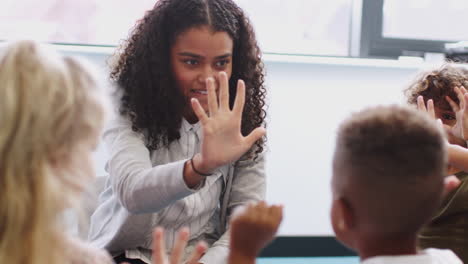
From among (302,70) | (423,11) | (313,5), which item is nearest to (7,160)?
(302,70)

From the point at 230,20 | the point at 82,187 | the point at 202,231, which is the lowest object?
the point at 202,231

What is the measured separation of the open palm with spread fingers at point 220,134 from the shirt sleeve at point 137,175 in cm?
8

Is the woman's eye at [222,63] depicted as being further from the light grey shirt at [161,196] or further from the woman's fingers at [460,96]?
the woman's fingers at [460,96]

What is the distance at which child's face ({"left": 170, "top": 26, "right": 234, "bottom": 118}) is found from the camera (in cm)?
151

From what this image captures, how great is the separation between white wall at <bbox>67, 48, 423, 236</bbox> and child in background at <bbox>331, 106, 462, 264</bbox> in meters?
2.07

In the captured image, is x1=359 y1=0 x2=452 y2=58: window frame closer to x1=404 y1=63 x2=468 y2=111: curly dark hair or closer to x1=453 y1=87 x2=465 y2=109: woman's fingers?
x1=404 y1=63 x2=468 y2=111: curly dark hair

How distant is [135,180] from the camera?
4.52 ft

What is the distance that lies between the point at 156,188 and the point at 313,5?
209 centimetres

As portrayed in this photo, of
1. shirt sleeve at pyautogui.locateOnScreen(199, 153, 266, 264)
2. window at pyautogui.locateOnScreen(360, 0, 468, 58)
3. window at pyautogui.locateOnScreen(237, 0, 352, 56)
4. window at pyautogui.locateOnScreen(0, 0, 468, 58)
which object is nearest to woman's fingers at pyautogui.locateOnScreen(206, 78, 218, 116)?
shirt sleeve at pyautogui.locateOnScreen(199, 153, 266, 264)

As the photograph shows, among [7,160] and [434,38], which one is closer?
[7,160]

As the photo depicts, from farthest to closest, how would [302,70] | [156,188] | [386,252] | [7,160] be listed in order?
[302,70] → [156,188] → [386,252] → [7,160]

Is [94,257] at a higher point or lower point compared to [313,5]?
lower

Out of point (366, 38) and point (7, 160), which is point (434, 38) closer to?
point (366, 38)

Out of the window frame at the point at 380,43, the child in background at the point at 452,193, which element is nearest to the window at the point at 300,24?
the window frame at the point at 380,43
